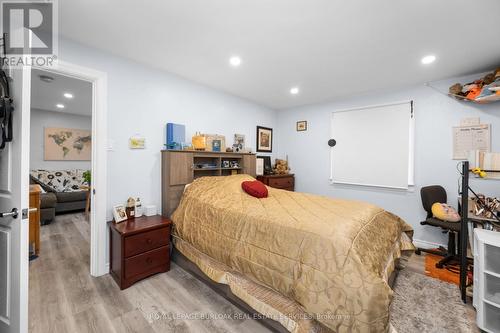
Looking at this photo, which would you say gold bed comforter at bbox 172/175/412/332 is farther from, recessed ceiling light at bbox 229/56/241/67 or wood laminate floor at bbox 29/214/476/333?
recessed ceiling light at bbox 229/56/241/67

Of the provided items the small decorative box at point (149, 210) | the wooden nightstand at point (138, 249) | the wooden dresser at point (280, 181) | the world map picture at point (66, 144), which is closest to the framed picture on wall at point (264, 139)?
the wooden dresser at point (280, 181)

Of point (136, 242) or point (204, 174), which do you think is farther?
point (204, 174)

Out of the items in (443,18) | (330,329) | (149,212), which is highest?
(443,18)

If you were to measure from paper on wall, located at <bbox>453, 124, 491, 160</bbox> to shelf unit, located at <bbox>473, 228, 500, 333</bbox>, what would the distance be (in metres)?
1.72

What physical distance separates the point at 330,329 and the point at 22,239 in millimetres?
A: 1938

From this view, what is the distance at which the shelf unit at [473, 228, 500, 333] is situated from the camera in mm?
1562

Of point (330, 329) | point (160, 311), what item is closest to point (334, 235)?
point (330, 329)

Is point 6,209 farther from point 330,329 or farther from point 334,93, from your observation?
point 334,93

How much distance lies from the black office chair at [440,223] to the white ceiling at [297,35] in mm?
1579

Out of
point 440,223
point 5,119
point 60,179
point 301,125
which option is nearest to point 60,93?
point 60,179

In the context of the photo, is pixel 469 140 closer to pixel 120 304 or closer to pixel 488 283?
pixel 488 283

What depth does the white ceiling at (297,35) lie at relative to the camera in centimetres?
163

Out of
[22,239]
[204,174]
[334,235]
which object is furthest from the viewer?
[204,174]

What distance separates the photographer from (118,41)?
214cm
